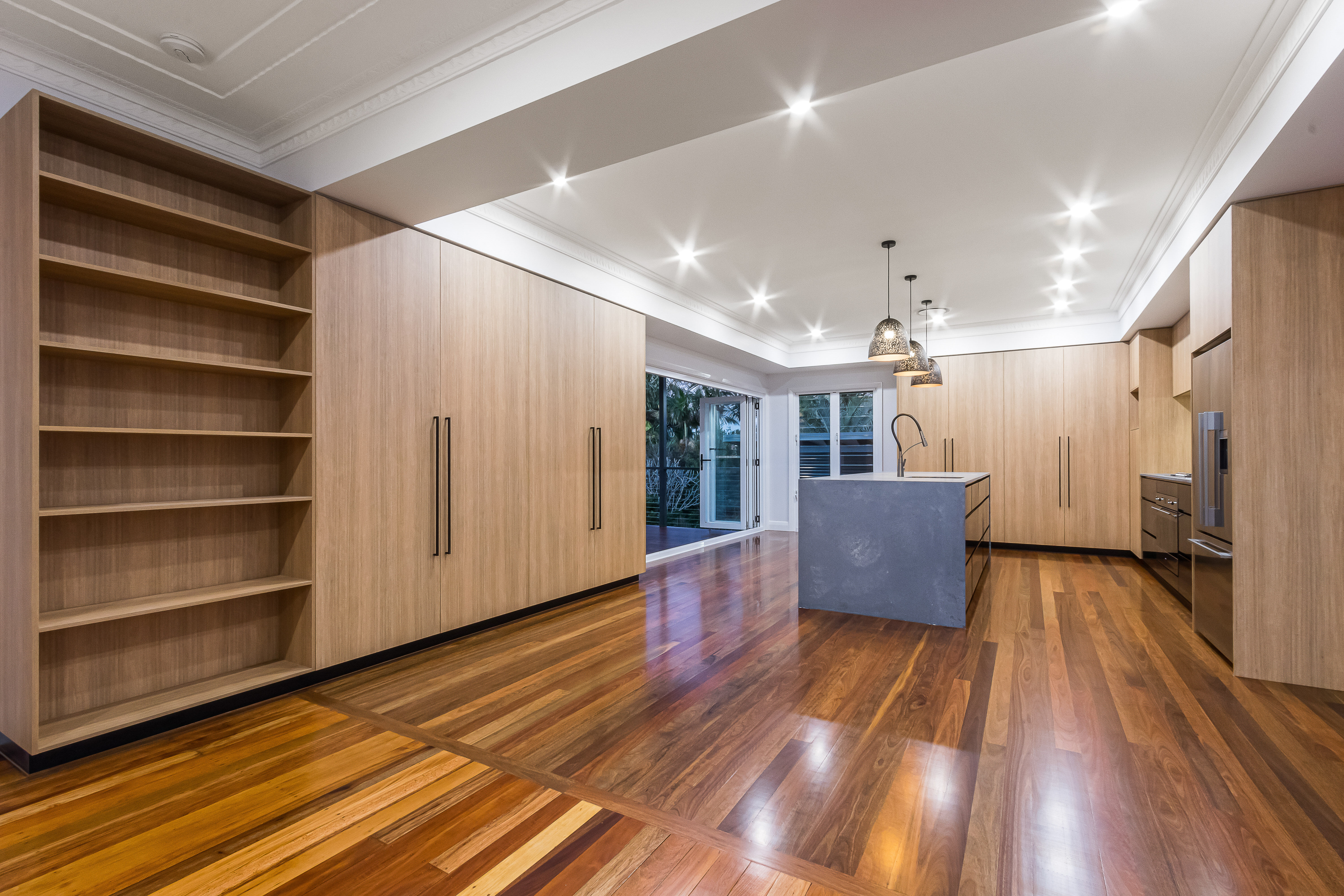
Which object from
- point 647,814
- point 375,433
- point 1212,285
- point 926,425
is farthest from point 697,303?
point 647,814

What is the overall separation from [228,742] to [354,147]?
2.51 m

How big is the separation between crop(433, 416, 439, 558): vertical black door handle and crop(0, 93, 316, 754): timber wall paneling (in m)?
0.68

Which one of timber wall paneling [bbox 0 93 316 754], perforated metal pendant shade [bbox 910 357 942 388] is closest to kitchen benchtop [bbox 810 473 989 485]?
perforated metal pendant shade [bbox 910 357 942 388]

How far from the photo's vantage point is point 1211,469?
123 inches

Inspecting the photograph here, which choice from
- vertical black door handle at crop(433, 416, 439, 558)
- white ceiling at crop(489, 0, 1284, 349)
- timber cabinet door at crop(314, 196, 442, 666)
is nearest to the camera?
white ceiling at crop(489, 0, 1284, 349)

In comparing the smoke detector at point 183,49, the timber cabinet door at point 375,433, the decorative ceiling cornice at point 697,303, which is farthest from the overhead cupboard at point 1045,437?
the smoke detector at point 183,49

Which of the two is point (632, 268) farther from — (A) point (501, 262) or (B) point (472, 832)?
(B) point (472, 832)

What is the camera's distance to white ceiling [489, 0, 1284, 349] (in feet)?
7.95

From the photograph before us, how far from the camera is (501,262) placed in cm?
393

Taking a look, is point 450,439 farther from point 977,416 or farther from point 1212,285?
point 977,416

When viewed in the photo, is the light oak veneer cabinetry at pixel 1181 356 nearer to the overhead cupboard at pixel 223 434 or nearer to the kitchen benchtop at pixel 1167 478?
the kitchen benchtop at pixel 1167 478

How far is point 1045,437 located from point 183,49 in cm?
767

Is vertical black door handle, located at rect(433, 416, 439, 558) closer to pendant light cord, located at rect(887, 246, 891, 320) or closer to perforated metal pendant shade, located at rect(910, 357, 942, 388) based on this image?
pendant light cord, located at rect(887, 246, 891, 320)

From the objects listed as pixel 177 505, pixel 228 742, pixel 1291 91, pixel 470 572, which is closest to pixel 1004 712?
pixel 1291 91
